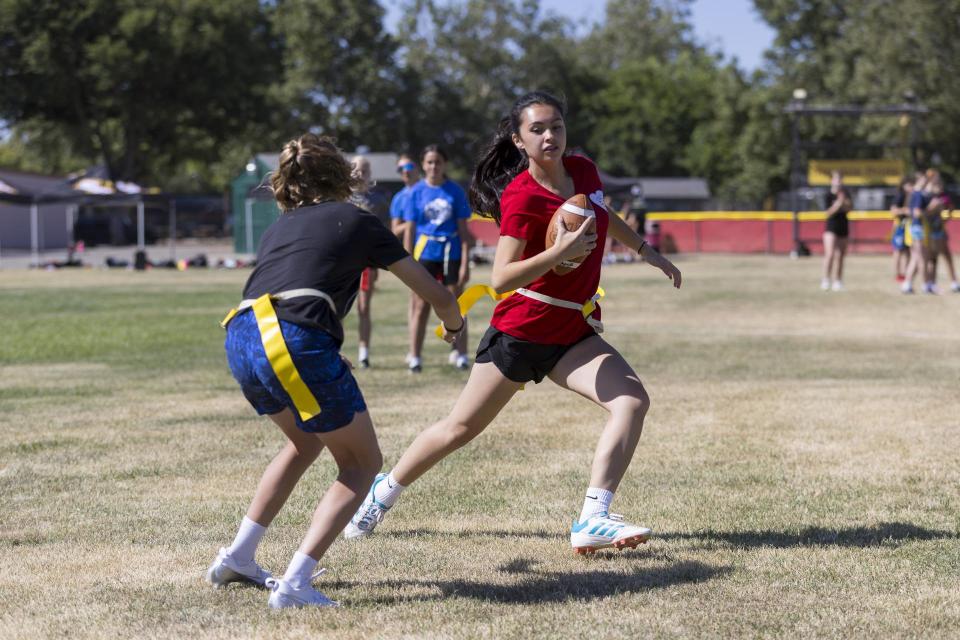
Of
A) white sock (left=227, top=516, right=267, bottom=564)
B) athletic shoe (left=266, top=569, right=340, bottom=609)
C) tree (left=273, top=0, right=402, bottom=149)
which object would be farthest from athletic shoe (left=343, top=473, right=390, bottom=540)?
tree (left=273, top=0, right=402, bottom=149)

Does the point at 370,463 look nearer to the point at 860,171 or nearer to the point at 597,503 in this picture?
the point at 597,503

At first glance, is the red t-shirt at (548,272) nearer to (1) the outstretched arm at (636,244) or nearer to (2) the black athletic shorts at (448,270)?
(1) the outstretched arm at (636,244)

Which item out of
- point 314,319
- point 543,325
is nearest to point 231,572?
point 314,319

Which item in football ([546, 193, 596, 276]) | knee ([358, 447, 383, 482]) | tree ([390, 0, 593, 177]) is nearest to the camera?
knee ([358, 447, 383, 482])

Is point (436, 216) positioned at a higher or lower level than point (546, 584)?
higher

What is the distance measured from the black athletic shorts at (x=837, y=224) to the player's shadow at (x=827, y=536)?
55.3 ft

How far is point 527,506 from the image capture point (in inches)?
251

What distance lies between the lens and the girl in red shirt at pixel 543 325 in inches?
204

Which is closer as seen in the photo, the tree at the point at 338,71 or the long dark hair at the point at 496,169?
the long dark hair at the point at 496,169

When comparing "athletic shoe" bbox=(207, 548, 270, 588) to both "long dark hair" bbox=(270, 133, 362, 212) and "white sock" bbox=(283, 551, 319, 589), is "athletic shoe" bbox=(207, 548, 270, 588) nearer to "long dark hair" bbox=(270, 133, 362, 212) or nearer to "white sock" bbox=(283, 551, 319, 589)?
"white sock" bbox=(283, 551, 319, 589)

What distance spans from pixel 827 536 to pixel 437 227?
21.3ft

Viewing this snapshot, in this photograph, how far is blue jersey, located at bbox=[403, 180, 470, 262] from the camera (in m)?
11.6

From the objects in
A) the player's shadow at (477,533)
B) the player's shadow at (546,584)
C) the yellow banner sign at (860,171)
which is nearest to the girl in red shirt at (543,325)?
the player's shadow at (546,584)

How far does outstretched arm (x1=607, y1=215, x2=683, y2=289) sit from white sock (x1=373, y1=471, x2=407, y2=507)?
4.70ft
